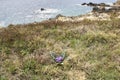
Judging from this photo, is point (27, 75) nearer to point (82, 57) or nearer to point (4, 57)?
point (4, 57)

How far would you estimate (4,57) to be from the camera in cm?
1002

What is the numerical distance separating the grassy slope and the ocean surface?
35.4ft

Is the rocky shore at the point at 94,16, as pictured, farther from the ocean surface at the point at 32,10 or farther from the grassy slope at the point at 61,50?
the grassy slope at the point at 61,50

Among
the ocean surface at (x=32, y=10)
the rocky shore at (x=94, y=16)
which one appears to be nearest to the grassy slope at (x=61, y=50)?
the rocky shore at (x=94, y=16)

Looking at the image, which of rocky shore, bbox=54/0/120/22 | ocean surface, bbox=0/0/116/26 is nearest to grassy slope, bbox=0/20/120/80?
rocky shore, bbox=54/0/120/22

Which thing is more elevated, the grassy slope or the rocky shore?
the grassy slope

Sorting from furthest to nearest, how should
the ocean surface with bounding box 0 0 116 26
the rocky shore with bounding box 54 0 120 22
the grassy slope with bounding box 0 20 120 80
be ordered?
the ocean surface with bounding box 0 0 116 26, the rocky shore with bounding box 54 0 120 22, the grassy slope with bounding box 0 20 120 80

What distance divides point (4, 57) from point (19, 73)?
118cm

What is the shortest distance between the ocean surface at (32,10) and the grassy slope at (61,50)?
10785mm

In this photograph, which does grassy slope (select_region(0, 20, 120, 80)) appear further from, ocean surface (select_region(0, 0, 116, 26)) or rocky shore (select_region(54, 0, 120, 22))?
ocean surface (select_region(0, 0, 116, 26))

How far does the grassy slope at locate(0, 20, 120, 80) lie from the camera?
363 inches

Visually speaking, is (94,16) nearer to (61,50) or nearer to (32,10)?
(32,10)

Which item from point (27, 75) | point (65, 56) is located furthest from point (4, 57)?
point (65, 56)

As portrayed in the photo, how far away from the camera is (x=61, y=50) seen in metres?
10.5
